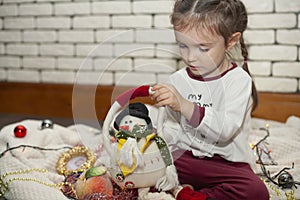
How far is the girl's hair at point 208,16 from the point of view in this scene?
115 centimetres

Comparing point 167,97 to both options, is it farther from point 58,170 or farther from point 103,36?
point 103,36

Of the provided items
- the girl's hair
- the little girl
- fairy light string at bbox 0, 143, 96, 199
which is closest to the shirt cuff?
the little girl

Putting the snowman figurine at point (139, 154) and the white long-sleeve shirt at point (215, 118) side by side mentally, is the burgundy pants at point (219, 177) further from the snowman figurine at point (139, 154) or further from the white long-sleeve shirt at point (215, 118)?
the snowman figurine at point (139, 154)

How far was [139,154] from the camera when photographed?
103 cm

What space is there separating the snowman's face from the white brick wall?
0.63m

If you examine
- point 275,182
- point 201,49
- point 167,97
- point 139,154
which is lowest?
point 275,182

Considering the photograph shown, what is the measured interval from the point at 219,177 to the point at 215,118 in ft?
0.59

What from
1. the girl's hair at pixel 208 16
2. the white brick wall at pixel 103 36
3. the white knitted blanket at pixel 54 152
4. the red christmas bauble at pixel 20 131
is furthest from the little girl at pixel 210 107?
the red christmas bauble at pixel 20 131

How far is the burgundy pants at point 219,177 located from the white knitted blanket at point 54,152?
0.30ft

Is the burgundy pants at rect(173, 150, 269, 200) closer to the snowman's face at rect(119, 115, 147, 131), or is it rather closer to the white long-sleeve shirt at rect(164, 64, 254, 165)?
the white long-sleeve shirt at rect(164, 64, 254, 165)

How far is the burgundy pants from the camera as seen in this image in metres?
1.13

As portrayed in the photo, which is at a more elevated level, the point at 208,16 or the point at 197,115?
the point at 208,16

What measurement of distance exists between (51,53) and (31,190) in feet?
4.31

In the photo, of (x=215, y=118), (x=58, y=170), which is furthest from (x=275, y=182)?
(x=58, y=170)
